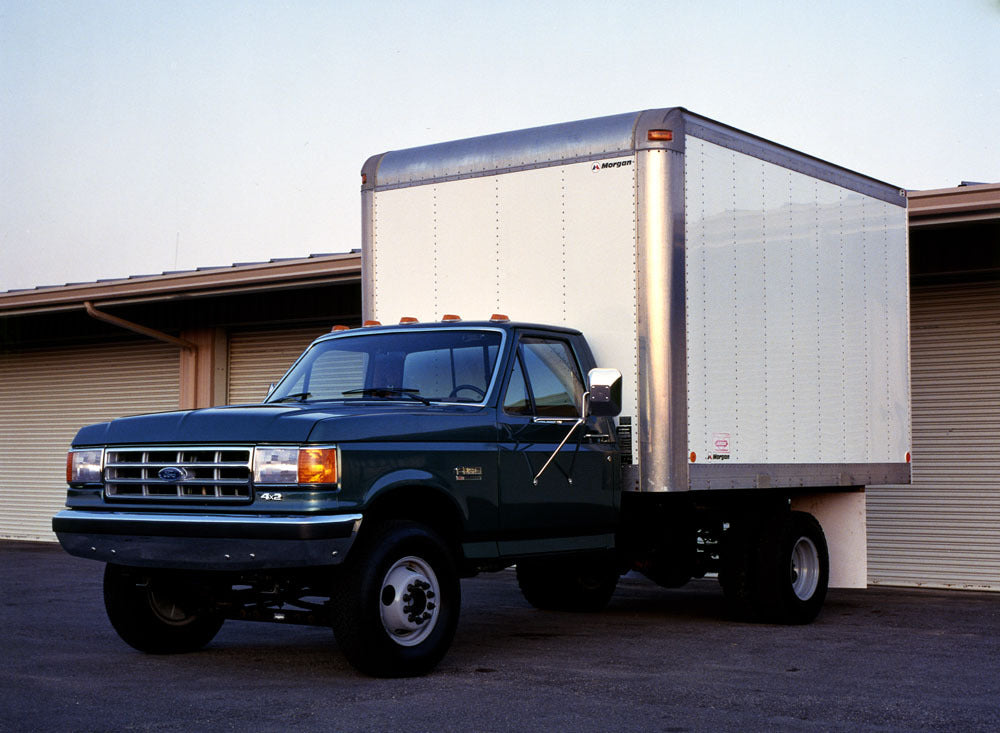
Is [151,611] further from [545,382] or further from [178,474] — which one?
[545,382]

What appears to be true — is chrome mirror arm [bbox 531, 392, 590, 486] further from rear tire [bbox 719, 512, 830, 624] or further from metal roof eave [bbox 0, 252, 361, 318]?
metal roof eave [bbox 0, 252, 361, 318]

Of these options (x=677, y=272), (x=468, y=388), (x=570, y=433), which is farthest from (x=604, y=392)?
(x=677, y=272)

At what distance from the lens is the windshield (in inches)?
344

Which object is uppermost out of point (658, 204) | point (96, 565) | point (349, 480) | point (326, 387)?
point (658, 204)

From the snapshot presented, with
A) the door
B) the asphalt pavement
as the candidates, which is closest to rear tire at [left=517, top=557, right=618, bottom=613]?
the asphalt pavement

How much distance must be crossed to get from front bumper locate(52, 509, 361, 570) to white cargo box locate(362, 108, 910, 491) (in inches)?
108

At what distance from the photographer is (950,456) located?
48.2ft

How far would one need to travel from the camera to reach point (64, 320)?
2275cm

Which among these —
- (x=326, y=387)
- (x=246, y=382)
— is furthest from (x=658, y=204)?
(x=246, y=382)

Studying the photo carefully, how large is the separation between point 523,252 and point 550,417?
1.53m

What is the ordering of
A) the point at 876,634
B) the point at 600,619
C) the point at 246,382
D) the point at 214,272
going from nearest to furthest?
the point at 876,634 < the point at 600,619 < the point at 214,272 < the point at 246,382

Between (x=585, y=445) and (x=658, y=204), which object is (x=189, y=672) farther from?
(x=658, y=204)

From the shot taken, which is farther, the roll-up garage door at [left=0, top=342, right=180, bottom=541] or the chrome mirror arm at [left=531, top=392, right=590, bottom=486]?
the roll-up garage door at [left=0, top=342, right=180, bottom=541]

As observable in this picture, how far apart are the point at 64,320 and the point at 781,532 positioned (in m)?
15.5
